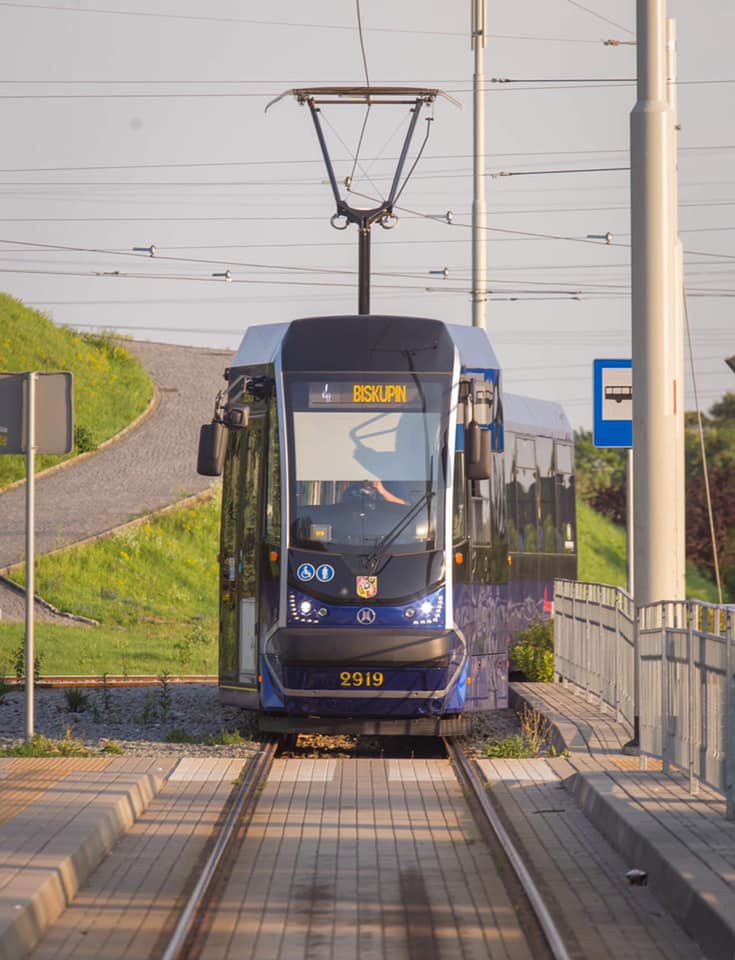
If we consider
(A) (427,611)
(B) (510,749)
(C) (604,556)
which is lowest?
(B) (510,749)

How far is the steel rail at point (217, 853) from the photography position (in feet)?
26.8

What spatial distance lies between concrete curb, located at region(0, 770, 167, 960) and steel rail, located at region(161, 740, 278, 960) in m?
0.61

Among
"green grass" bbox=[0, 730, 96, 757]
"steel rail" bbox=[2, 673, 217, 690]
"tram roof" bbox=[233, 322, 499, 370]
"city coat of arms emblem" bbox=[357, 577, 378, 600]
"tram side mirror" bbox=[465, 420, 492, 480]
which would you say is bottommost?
"steel rail" bbox=[2, 673, 217, 690]

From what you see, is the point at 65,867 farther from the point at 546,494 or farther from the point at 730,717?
the point at 546,494

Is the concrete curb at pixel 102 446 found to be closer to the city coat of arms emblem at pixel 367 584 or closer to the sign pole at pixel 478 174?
the sign pole at pixel 478 174

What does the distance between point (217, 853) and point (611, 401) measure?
34.1ft

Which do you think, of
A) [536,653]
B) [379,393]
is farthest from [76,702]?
[536,653]

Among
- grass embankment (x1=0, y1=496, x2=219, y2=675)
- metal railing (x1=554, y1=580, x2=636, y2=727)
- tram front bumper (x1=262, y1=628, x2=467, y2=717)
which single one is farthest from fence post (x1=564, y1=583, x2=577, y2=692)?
grass embankment (x1=0, y1=496, x2=219, y2=675)

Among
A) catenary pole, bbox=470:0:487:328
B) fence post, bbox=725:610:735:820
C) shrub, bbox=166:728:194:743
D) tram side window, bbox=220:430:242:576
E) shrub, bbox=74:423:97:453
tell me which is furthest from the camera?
shrub, bbox=74:423:97:453

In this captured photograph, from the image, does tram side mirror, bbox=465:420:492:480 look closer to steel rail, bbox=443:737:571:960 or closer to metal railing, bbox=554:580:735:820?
metal railing, bbox=554:580:735:820

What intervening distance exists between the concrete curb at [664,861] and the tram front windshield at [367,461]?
3436 mm

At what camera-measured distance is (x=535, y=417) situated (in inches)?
1144

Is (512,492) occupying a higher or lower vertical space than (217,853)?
higher

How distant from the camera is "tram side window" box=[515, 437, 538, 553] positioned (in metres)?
26.7
